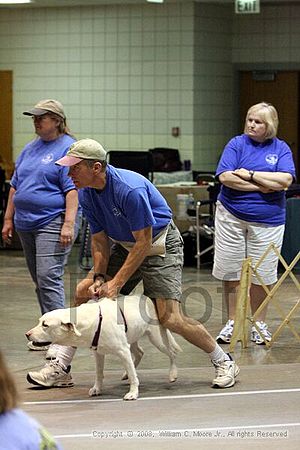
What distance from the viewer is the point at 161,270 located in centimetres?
605

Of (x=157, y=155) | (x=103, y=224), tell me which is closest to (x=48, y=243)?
(x=103, y=224)

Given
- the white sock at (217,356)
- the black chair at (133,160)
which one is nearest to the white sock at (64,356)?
the white sock at (217,356)

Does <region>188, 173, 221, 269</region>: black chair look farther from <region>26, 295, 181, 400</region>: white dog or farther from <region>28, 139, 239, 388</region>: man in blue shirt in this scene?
<region>26, 295, 181, 400</region>: white dog

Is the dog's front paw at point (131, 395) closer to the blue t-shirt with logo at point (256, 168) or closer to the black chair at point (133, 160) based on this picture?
the blue t-shirt with logo at point (256, 168)

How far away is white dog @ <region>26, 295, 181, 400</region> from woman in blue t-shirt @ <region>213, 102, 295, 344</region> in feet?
5.68

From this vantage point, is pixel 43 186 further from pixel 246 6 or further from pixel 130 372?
pixel 246 6

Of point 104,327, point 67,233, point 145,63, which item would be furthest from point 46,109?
point 145,63

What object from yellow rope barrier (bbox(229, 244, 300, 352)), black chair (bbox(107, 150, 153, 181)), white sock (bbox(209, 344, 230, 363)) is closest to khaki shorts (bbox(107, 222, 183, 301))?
white sock (bbox(209, 344, 230, 363))

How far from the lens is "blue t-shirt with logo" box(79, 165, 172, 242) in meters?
5.80

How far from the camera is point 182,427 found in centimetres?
537

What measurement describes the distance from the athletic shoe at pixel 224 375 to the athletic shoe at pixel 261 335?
4.68ft

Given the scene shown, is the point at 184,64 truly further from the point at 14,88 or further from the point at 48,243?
the point at 48,243

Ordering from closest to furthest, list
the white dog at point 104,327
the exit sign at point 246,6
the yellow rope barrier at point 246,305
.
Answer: the white dog at point 104,327
the yellow rope barrier at point 246,305
the exit sign at point 246,6

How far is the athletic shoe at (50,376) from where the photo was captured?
245 inches
